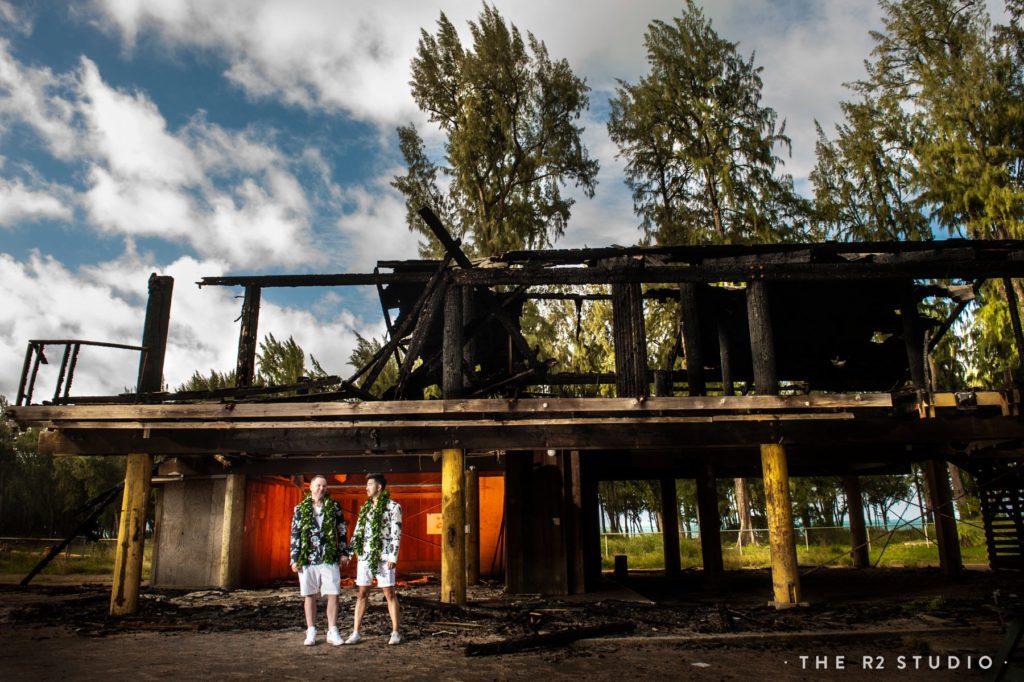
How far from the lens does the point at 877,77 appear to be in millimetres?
24734

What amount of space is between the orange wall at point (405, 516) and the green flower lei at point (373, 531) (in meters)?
10.9

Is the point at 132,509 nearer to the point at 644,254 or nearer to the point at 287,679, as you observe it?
the point at 287,679

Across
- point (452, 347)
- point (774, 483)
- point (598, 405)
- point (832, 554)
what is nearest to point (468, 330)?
point (452, 347)

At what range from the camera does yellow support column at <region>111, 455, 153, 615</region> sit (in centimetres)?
1026

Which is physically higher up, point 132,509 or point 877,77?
point 877,77

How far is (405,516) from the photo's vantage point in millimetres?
20172

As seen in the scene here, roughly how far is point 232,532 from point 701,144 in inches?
773

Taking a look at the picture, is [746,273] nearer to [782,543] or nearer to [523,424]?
[782,543]

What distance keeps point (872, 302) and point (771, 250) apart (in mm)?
3761

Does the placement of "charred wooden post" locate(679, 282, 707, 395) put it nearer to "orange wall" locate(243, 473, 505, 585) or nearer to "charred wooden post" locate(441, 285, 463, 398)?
"charred wooden post" locate(441, 285, 463, 398)

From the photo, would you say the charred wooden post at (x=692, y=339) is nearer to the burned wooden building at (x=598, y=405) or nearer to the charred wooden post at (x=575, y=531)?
the burned wooden building at (x=598, y=405)

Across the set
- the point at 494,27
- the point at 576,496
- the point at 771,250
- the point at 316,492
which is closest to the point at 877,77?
the point at 494,27

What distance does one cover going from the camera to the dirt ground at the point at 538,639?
21.4 feet

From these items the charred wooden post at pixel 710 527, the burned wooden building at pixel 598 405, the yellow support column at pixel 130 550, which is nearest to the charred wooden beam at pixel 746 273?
the burned wooden building at pixel 598 405
